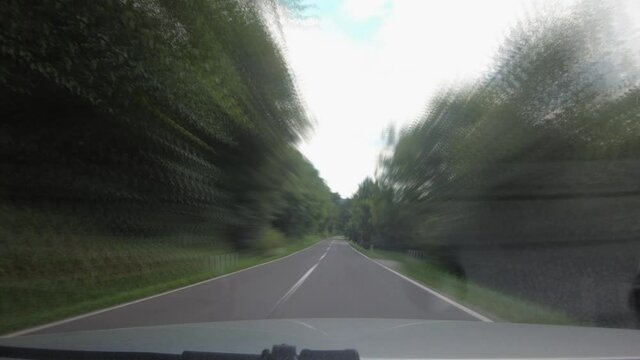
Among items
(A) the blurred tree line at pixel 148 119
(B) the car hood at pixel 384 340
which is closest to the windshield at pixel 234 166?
(A) the blurred tree line at pixel 148 119

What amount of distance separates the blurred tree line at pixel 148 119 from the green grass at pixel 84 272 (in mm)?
468

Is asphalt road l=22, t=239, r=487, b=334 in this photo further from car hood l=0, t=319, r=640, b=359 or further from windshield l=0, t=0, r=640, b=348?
car hood l=0, t=319, r=640, b=359

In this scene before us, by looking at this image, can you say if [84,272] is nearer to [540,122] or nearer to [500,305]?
[500,305]

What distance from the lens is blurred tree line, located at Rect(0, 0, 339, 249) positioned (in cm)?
608

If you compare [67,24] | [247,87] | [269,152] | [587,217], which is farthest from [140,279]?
[587,217]

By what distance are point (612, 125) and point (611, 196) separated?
1.20 metres

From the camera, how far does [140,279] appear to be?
42.9 feet

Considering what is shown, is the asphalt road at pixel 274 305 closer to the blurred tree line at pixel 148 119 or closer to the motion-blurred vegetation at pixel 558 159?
the blurred tree line at pixel 148 119

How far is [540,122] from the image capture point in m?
8.92

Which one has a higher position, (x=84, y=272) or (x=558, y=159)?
(x=558, y=159)

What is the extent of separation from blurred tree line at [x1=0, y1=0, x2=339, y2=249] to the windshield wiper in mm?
4296

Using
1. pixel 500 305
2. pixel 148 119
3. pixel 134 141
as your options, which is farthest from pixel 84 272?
pixel 500 305

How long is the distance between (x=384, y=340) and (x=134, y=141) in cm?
638

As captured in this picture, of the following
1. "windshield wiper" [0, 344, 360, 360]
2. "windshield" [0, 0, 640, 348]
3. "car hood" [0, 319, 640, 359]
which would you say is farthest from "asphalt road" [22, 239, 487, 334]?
"windshield wiper" [0, 344, 360, 360]
